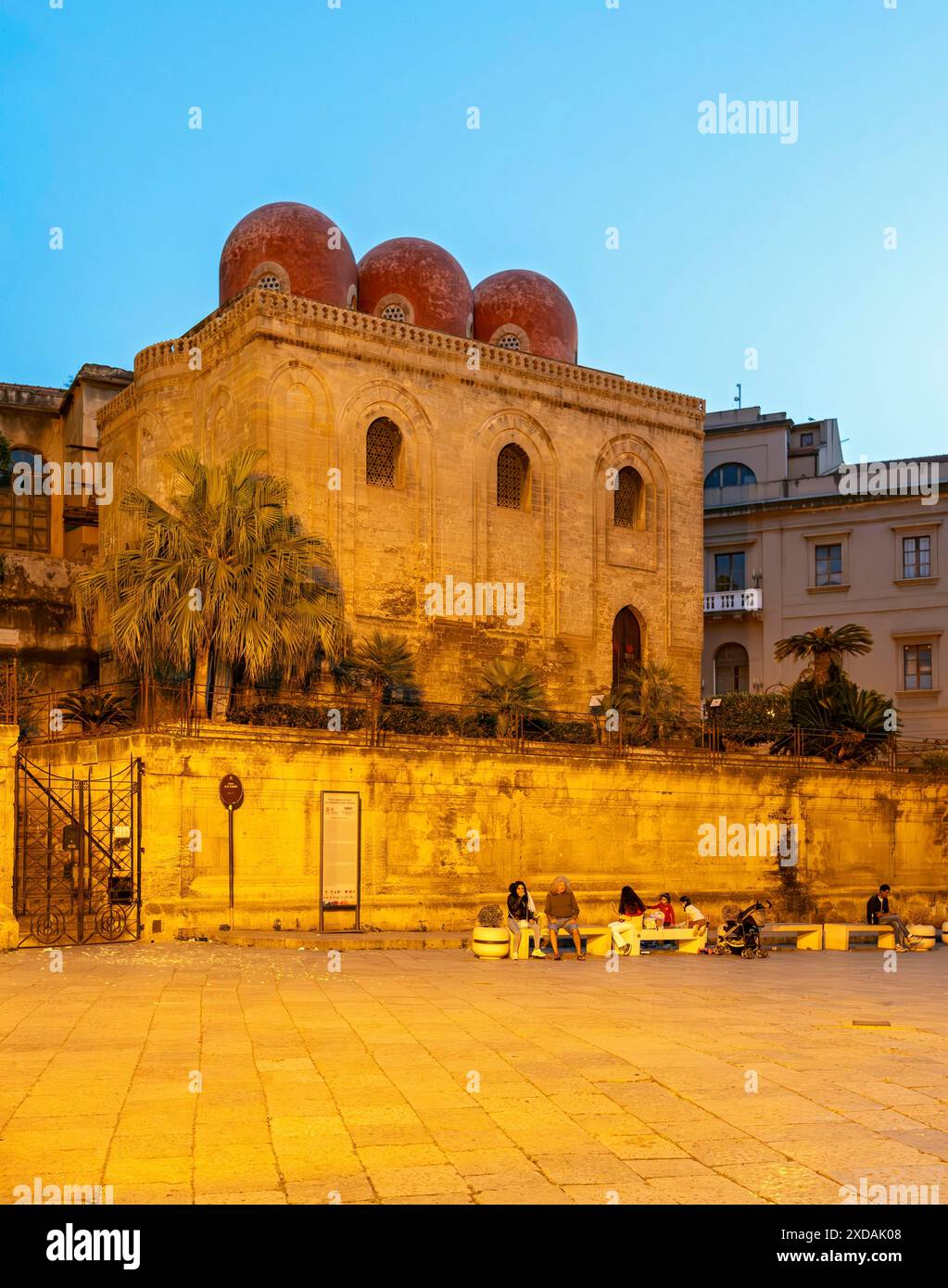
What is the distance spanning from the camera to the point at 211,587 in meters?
22.1

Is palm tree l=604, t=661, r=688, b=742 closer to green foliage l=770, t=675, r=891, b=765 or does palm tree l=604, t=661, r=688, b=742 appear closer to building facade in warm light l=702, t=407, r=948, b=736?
green foliage l=770, t=675, r=891, b=765

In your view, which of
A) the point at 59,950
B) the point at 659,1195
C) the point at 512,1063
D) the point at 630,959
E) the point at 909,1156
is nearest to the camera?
the point at 659,1195

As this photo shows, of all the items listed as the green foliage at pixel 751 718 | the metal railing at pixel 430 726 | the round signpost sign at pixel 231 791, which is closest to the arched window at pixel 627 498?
the green foliage at pixel 751 718

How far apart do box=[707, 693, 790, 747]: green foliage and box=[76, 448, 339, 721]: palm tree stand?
9.90 meters

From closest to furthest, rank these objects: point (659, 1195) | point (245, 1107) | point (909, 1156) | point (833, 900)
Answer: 1. point (659, 1195)
2. point (909, 1156)
3. point (245, 1107)
4. point (833, 900)

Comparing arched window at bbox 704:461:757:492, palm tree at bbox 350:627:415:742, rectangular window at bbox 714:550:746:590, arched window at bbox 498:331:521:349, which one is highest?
arched window at bbox 498:331:521:349

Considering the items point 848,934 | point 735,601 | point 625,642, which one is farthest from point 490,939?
point 735,601

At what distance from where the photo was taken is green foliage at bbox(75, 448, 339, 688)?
72.2 feet

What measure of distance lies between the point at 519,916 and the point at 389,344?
16.1 m

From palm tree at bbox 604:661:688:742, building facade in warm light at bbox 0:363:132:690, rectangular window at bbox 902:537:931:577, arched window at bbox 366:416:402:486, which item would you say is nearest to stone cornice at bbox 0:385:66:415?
building facade in warm light at bbox 0:363:132:690

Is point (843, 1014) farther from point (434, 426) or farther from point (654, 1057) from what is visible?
point (434, 426)

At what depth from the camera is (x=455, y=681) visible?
30.9 metres
